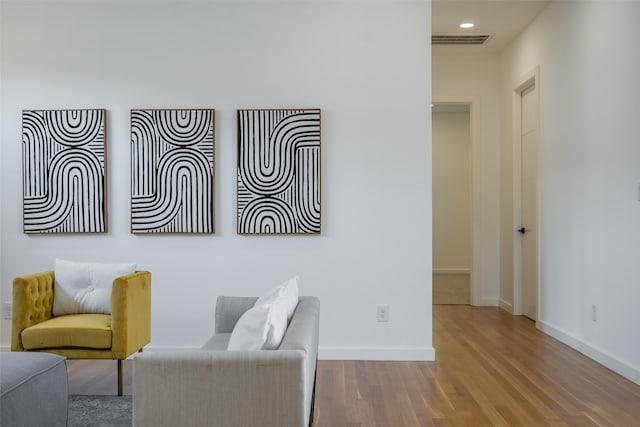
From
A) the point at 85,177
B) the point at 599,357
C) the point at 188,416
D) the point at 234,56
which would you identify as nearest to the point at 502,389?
the point at 599,357

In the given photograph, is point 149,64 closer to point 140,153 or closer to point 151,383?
point 140,153

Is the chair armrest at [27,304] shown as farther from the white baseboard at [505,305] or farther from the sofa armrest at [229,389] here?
→ the white baseboard at [505,305]

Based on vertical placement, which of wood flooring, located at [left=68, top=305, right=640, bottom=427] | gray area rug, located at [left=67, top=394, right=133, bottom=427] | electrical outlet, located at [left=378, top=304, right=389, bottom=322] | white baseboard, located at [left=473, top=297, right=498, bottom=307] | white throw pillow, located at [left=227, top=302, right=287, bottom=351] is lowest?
white baseboard, located at [left=473, top=297, right=498, bottom=307]

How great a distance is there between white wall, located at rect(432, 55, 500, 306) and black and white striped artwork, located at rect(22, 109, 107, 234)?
3.92m

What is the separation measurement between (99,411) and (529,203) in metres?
4.33

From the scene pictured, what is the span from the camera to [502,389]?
321cm

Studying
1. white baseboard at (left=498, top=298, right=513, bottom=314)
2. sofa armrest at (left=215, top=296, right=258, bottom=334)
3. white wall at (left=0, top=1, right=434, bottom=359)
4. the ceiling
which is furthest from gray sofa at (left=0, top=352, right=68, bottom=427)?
white baseboard at (left=498, top=298, right=513, bottom=314)

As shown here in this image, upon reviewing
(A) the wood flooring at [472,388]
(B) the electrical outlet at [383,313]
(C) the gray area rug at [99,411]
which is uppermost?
(B) the electrical outlet at [383,313]

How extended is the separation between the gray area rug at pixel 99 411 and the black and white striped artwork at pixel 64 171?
4.56ft

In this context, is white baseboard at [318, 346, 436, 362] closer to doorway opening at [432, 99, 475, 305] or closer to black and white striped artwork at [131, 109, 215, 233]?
black and white striped artwork at [131, 109, 215, 233]

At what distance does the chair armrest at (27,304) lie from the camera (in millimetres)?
3170

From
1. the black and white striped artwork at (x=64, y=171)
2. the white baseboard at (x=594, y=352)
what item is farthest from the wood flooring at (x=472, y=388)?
the black and white striped artwork at (x=64, y=171)

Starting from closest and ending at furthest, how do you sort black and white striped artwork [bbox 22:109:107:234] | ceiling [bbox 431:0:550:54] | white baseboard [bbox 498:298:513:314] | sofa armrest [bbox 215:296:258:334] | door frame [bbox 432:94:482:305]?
sofa armrest [bbox 215:296:258:334] < black and white striped artwork [bbox 22:109:107:234] < ceiling [bbox 431:0:550:54] < white baseboard [bbox 498:298:513:314] < door frame [bbox 432:94:482:305]

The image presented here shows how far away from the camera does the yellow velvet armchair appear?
3119mm
